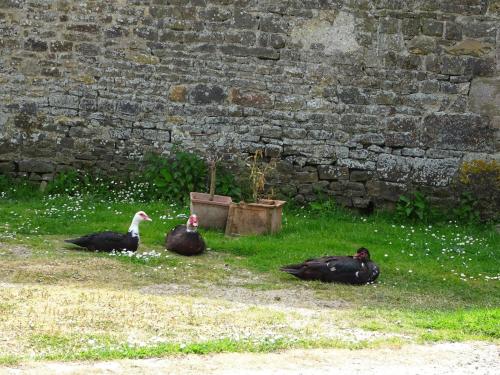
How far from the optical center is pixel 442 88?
11.3 m

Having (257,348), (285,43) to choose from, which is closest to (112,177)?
(285,43)

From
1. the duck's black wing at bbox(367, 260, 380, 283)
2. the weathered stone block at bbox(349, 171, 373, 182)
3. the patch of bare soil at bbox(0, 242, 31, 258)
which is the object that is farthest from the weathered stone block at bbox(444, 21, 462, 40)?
the patch of bare soil at bbox(0, 242, 31, 258)

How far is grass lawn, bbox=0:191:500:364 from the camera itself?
587 cm

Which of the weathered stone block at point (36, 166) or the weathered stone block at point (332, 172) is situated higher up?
the weathered stone block at point (332, 172)

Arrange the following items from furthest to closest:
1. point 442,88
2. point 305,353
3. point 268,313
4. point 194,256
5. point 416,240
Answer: point 442,88
point 416,240
point 194,256
point 268,313
point 305,353

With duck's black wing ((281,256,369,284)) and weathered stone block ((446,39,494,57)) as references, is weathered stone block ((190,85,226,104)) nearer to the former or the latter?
weathered stone block ((446,39,494,57))

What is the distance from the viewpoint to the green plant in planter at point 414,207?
440 inches

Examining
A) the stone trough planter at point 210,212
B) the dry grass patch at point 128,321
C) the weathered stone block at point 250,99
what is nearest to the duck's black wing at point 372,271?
the dry grass patch at point 128,321

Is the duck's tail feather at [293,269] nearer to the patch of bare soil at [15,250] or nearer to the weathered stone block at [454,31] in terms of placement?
the patch of bare soil at [15,250]

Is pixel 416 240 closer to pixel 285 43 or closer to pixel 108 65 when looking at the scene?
pixel 285 43

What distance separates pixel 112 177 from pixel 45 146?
0.93 m

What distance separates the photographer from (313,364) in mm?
5359

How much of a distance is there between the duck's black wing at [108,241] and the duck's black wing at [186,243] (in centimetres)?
40

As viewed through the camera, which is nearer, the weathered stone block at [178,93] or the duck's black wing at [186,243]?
the duck's black wing at [186,243]
